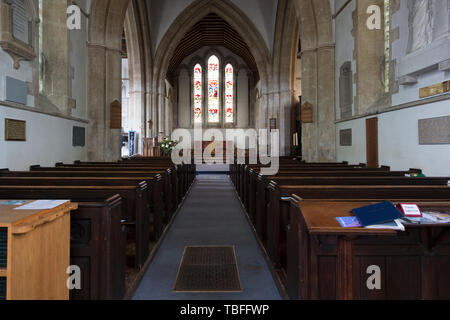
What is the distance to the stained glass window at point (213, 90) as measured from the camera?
874 inches

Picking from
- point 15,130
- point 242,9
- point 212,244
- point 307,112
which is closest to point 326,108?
point 307,112

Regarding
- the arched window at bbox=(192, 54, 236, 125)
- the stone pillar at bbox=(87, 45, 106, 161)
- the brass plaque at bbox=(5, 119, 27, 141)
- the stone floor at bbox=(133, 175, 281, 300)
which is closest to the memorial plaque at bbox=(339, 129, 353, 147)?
the stone floor at bbox=(133, 175, 281, 300)

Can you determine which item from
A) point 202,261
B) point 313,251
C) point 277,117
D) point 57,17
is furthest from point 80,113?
point 277,117

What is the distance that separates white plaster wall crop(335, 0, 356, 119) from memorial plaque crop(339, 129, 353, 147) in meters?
0.45

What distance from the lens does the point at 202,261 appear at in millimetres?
3086

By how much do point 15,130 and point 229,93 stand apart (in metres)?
18.6

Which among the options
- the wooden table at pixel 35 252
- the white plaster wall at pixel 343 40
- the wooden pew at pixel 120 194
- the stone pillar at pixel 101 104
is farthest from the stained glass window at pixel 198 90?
the wooden table at pixel 35 252

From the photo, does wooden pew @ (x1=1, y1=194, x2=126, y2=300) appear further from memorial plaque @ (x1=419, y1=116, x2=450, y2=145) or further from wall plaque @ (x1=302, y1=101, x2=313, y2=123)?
wall plaque @ (x1=302, y1=101, x2=313, y2=123)

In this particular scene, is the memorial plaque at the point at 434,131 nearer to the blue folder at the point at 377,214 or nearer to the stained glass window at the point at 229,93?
the blue folder at the point at 377,214

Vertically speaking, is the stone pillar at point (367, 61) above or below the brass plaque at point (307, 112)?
above

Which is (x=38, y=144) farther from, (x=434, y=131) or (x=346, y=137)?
(x=346, y=137)

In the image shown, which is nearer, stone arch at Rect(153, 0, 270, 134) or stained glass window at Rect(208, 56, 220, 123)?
stone arch at Rect(153, 0, 270, 134)

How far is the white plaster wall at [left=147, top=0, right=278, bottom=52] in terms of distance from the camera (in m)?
13.2

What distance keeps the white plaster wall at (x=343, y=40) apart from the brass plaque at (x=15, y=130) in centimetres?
597
